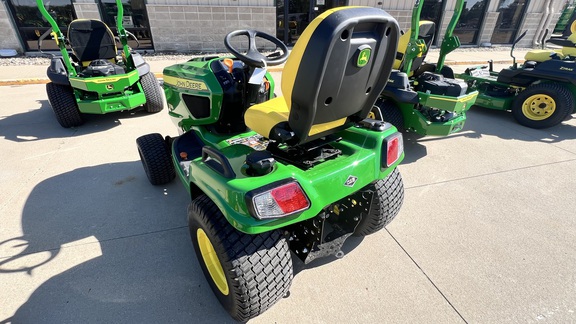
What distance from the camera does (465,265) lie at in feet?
6.95

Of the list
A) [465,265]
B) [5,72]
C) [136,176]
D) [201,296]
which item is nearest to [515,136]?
[465,265]

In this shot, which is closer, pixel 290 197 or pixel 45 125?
pixel 290 197

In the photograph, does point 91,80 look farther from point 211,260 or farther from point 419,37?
point 419,37

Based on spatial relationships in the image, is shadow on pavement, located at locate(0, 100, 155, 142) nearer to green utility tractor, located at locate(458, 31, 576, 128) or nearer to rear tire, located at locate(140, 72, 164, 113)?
rear tire, located at locate(140, 72, 164, 113)

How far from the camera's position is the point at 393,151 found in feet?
6.05

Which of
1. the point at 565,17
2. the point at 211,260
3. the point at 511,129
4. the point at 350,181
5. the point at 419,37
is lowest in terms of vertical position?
the point at 511,129

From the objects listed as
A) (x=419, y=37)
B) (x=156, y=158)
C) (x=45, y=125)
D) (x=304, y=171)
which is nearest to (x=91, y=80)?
(x=45, y=125)

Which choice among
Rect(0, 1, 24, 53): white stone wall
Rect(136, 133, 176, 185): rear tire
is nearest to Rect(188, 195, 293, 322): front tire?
Rect(136, 133, 176, 185): rear tire

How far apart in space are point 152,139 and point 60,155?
1668 mm

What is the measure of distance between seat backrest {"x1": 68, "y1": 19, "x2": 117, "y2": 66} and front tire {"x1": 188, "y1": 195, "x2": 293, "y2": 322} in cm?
491

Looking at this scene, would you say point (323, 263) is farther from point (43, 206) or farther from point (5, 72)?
point (5, 72)

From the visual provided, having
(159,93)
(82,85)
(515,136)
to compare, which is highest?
(82,85)

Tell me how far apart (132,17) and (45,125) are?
6.32 m

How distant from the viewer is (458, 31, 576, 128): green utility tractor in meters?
4.33
